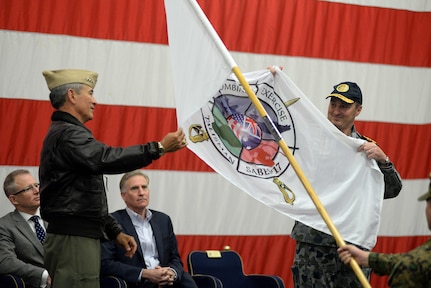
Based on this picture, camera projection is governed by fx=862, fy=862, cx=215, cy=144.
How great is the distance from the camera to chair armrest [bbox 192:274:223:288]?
15.7 ft

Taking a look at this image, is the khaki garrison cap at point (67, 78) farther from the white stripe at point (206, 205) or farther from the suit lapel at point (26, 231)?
the white stripe at point (206, 205)

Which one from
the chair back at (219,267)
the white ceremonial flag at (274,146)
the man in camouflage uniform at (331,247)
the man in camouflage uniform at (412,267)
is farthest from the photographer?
the chair back at (219,267)

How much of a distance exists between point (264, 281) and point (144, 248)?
2.50 feet

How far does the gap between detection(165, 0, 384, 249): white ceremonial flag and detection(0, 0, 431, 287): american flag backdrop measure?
145 cm

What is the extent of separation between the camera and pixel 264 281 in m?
5.05

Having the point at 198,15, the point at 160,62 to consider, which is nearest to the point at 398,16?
the point at 160,62

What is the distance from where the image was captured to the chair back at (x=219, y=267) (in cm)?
506

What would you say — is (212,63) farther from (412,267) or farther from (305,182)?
(412,267)

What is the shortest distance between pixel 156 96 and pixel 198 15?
175 centimetres

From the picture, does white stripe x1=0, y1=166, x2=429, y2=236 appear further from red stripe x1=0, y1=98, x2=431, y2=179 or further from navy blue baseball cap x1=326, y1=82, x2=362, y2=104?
navy blue baseball cap x1=326, y1=82, x2=362, y2=104

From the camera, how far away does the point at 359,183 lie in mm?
3910

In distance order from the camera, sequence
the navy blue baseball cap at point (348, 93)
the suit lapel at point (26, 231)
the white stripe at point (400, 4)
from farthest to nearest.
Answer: the white stripe at point (400, 4)
the suit lapel at point (26, 231)
the navy blue baseball cap at point (348, 93)

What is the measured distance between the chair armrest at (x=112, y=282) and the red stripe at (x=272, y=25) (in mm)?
1484

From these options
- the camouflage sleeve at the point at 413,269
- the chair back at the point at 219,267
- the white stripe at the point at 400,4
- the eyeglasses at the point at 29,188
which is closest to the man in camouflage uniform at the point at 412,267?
the camouflage sleeve at the point at 413,269
